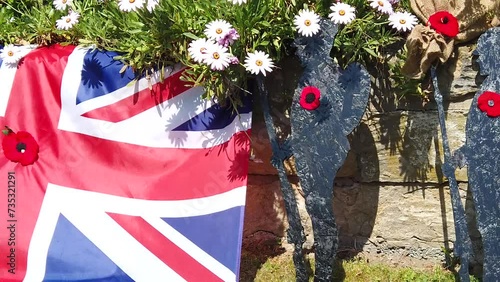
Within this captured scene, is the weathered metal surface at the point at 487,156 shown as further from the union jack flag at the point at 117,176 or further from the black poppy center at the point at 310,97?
the union jack flag at the point at 117,176

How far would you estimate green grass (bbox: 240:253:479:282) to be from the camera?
114 inches

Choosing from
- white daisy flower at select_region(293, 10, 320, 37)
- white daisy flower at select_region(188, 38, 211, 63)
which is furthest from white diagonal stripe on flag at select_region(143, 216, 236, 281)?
white daisy flower at select_region(293, 10, 320, 37)

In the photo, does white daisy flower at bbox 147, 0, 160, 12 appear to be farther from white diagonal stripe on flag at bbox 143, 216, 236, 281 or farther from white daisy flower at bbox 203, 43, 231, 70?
white diagonal stripe on flag at bbox 143, 216, 236, 281

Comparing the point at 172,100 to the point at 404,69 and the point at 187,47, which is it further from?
the point at 404,69

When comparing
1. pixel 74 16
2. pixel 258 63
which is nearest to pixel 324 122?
pixel 258 63

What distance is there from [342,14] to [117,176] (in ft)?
3.95

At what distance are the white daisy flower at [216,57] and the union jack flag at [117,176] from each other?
0.32m

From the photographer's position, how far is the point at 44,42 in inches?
116

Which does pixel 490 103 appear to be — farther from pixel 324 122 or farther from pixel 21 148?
pixel 21 148

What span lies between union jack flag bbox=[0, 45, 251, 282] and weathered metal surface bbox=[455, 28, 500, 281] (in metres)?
0.92

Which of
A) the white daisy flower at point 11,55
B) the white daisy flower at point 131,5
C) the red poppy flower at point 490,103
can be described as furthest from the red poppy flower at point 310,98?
the white daisy flower at point 11,55

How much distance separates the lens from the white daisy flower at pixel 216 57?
97.0 inches

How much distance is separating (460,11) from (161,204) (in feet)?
4.82

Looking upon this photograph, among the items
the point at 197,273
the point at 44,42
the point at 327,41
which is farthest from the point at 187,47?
the point at 197,273
